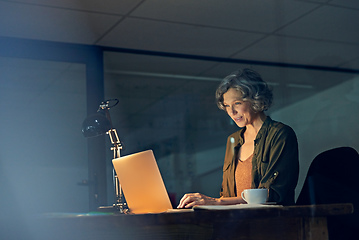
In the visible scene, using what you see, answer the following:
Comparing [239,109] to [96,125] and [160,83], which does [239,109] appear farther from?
[160,83]

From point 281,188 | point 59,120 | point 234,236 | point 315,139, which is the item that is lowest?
point 234,236

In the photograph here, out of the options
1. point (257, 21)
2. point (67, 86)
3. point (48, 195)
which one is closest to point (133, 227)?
point (257, 21)

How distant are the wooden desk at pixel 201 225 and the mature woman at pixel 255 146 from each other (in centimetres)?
49

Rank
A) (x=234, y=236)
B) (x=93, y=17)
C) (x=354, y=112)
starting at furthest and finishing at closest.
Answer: (x=354, y=112) → (x=93, y=17) → (x=234, y=236)

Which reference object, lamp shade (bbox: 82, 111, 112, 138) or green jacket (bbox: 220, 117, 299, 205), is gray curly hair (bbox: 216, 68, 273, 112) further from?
lamp shade (bbox: 82, 111, 112, 138)

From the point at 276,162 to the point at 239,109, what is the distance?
40 centimetres

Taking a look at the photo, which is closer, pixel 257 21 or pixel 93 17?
pixel 93 17

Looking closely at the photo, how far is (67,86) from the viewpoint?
4758 mm

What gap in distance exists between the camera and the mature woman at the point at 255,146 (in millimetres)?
2033

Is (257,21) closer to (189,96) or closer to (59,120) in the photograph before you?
(189,96)

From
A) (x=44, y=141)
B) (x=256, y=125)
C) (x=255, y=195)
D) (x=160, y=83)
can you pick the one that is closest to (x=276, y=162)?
(x=256, y=125)

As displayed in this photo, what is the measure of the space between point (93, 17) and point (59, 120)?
188 centimetres

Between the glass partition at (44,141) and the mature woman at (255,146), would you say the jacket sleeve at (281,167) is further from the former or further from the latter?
the glass partition at (44,141)

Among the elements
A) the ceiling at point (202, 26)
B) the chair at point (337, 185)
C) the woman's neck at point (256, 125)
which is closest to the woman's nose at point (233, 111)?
the woman's neck at point (256, 125)
